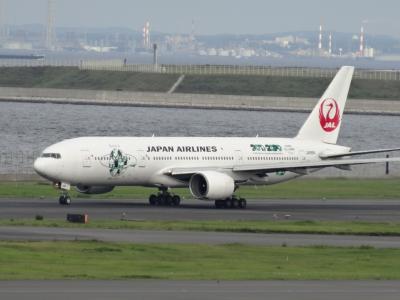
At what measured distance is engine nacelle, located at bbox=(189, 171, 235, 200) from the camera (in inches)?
2948

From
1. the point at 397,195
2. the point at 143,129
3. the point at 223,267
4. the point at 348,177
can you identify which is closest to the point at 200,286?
the point at 223,267

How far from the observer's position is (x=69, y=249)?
48.5 metres

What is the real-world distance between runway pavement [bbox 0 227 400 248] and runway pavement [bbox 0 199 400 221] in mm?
7555

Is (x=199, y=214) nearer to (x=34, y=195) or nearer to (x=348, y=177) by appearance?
(x=34, y=195)

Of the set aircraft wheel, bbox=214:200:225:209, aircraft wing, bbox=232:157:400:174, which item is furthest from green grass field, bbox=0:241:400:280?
aircraft wing, bbox=232:157:400:174

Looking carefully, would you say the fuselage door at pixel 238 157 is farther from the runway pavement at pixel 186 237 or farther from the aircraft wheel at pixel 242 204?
the runway pavement at pixel 186 237

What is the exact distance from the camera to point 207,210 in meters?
72.6

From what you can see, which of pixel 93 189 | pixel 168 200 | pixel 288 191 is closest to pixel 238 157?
pixel 168 200

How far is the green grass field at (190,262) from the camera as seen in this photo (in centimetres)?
4188

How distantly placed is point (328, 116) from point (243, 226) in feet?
79.9

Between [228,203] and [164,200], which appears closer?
[164,200]

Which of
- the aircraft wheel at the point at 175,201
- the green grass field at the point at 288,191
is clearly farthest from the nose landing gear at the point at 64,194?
the aircraft wheel at the point at 175,201

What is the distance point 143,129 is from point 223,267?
436ft

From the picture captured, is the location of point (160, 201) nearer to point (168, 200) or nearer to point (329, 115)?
point (168, 200)
